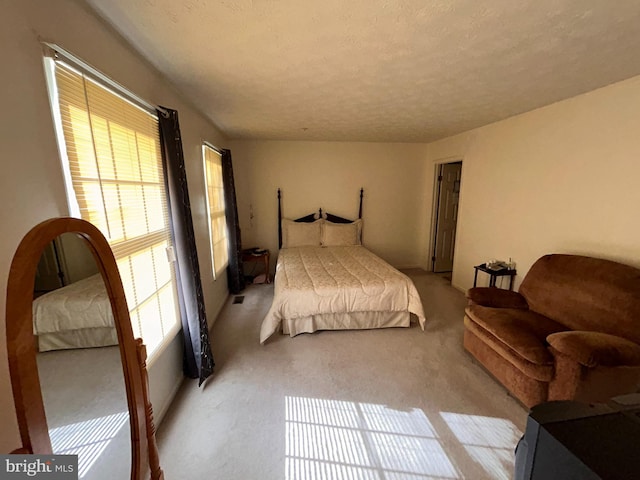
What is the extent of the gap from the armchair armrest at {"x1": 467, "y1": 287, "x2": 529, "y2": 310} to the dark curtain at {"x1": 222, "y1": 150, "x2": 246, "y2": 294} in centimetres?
299

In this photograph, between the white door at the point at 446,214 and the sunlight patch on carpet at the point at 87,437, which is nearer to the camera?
the sunlight patch on carpet at the point at 87,437

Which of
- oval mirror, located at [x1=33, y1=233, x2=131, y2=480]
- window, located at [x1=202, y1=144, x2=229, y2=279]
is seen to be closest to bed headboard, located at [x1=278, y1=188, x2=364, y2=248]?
window, located at [x1=202, y1=144, x2=229, y2=279]

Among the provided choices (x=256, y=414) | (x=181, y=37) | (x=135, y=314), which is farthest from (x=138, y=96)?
(x=256, y=414)

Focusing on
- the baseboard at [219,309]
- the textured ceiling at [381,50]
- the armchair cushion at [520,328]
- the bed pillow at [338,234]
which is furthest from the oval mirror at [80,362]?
the bed pillow at [338,234]

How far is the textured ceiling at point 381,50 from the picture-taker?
1160 millimetres

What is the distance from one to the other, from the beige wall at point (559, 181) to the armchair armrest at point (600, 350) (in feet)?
2.71

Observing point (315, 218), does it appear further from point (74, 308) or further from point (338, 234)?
point (74, 308)

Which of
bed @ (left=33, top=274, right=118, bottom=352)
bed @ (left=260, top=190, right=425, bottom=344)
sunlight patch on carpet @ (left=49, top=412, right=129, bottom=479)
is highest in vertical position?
bed @ (left=33, top=274, right=118, bottom=352)

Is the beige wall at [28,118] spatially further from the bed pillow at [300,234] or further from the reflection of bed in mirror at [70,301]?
the bed pillow at [300,234]

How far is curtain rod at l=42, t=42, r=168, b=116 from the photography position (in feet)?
3.16

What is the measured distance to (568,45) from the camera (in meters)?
1.45

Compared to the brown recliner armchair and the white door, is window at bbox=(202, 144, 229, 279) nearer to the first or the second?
the brown recliner armchair

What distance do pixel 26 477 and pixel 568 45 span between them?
2837mm

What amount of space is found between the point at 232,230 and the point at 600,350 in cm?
372
